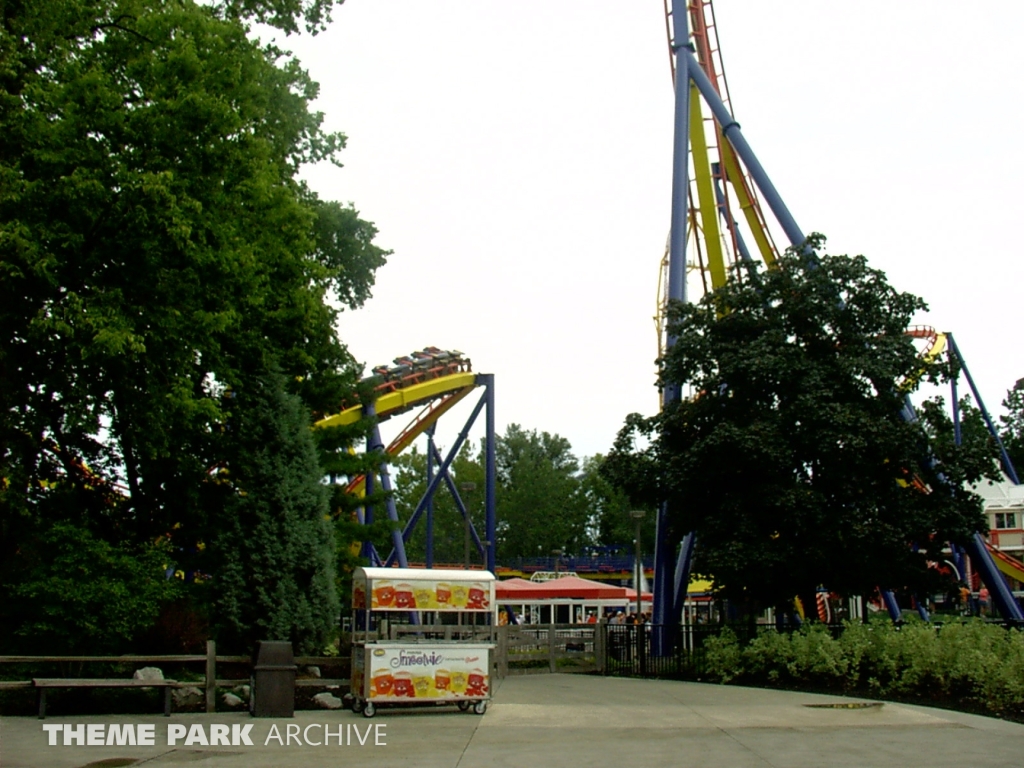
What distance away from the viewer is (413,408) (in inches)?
1513

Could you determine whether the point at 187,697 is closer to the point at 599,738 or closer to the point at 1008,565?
the point at 599,738

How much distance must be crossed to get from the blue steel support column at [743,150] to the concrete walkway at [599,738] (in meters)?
14.9

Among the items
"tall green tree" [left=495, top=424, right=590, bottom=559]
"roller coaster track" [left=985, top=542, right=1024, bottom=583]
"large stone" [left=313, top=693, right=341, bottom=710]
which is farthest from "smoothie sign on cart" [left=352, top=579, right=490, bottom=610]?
"tall green tree" [left=495, top=424, right=590, bottom=559]

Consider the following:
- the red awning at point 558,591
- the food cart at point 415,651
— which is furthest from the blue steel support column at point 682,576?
the food cart at point 415,651

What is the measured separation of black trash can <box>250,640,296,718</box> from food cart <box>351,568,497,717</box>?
906 millimetres

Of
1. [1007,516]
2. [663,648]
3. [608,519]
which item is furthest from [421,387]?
[608,519]

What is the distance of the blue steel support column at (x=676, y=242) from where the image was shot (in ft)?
81.6

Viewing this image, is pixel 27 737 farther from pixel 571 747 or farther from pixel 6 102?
pixel 6 102

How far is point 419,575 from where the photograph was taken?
1405cm

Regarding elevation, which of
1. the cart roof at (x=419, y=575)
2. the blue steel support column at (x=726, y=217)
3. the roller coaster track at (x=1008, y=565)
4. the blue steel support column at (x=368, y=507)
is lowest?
the cart roof at (x=419, y=575)

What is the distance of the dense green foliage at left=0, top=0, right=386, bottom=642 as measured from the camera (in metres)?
14.7

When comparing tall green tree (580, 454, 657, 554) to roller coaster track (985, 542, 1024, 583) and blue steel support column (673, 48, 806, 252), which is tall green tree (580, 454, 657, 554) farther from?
blue steel support column (673, 48, 806, 252)

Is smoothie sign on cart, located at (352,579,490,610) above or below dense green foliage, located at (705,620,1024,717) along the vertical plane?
above

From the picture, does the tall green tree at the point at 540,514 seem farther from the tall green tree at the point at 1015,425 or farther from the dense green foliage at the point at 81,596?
the dense green foliage at the point at 81,596
